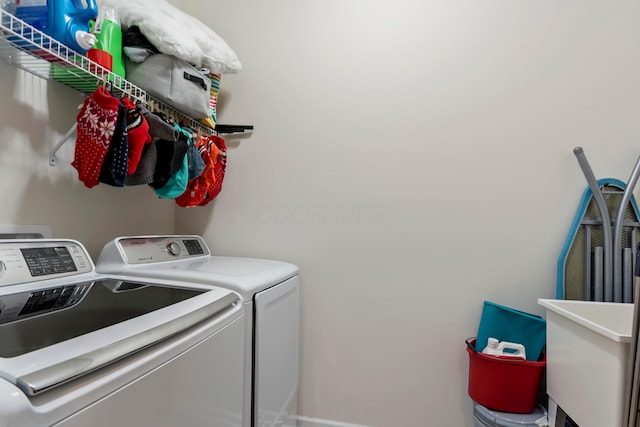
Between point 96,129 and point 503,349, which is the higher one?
point 96,129

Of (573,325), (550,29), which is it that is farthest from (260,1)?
(573,325)

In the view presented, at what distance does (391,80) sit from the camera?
173cm

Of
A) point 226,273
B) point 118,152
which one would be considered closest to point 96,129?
point 118,152

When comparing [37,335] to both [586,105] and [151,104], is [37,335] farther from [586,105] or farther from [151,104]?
[586,105]

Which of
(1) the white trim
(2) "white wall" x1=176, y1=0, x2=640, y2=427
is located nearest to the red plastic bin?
(2) "white wall" x1=176, y1=0, x2=640, y2=427

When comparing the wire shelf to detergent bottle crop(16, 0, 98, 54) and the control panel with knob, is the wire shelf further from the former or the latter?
the control panel with knob

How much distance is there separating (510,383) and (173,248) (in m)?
1.61

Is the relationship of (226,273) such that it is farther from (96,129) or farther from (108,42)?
(108,42)

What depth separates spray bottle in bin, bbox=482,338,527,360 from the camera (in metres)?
1.44

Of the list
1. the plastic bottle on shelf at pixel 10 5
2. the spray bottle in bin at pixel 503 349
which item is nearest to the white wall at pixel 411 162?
the spray bottle in bin at pixel 503 349

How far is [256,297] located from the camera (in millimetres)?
1161

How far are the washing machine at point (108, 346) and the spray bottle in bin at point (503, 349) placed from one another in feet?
3.54

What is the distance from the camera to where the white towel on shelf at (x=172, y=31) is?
1309 mm

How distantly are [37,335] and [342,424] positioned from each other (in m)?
1.55
